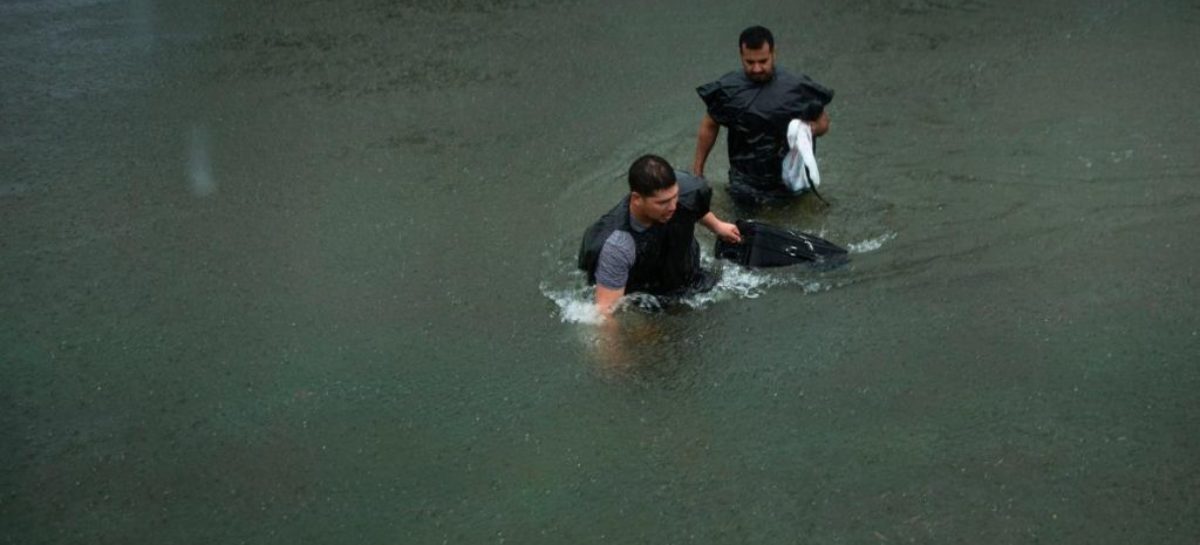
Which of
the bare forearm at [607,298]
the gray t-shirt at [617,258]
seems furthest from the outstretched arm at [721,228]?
the bare forearm at [607,298]

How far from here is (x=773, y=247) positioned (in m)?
5.96

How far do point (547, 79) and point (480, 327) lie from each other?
3.06 m

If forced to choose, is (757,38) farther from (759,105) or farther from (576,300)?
(576,300)

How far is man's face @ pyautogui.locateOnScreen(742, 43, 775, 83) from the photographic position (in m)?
6.07

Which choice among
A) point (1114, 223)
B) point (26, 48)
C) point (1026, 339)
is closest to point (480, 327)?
point (1026, 339)

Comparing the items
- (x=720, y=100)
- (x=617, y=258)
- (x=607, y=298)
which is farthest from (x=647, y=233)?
(x=720, y=100)

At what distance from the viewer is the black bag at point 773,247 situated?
5949 mm

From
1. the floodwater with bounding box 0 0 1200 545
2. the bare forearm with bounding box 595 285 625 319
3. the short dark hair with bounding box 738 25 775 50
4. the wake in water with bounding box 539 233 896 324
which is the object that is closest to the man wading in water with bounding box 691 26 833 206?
the short dark hair with bounding box 738 25 775 50

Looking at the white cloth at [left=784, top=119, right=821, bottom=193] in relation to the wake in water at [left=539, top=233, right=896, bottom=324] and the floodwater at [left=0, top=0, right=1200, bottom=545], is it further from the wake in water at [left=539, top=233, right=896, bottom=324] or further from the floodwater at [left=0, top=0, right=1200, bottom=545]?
the wake in water at [left=539, top=233, right=896, bottom=324]

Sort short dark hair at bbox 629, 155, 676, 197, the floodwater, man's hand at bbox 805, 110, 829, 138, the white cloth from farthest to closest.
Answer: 1. man's hand at bbox 805, 110, 829, 138
2. the white cloth
3. short dark hair at bbox 629, 155, 676, 197
4. the floodwater

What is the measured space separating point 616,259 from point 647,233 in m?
0.21

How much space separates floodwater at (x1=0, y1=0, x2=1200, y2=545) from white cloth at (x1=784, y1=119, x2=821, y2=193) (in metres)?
0.28

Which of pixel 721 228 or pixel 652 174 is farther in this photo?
pixel 721 228

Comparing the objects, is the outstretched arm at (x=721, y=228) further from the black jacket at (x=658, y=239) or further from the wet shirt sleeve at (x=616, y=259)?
the wet shirt sleeve at (x=616, y=259)
